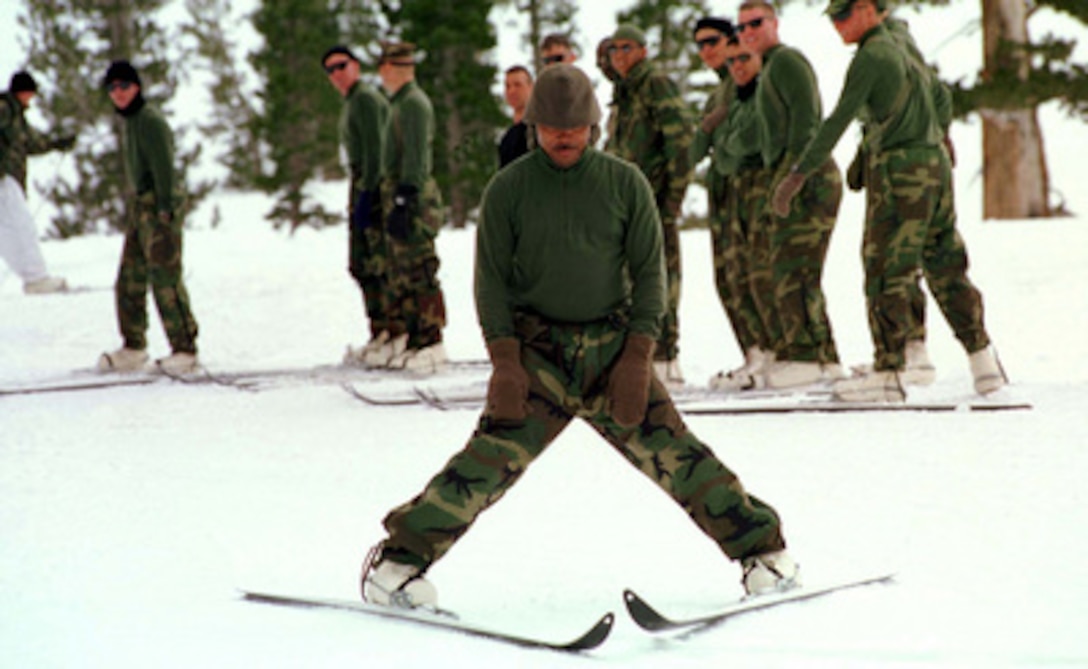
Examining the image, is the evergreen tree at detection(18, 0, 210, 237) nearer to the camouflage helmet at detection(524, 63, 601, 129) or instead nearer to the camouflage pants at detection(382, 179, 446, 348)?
the camouflage pants at detection(382, 179, 446, 348)

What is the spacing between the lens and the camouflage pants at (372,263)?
1058cm

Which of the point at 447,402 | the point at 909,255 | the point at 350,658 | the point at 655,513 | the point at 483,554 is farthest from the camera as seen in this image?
the point at 447,402

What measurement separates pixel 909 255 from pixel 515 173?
4.00 m

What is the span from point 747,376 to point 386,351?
3.27 meters

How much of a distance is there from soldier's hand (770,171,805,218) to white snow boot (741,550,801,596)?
399 cm

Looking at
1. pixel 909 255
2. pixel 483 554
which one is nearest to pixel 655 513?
pixel 483 554

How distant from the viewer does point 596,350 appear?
3947mm

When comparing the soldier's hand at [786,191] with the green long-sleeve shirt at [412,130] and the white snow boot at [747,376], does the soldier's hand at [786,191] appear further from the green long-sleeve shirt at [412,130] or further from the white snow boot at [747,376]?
the green long-sleeve shirt at [412,130]

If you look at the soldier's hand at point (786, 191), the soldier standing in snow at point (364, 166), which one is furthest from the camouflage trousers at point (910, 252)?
the soldier standing in snow at point (364, 166)

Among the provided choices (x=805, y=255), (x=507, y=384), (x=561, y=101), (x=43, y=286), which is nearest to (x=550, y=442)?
(x=507, y=384)

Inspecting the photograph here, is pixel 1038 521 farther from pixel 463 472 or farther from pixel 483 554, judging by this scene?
pixel 463 472

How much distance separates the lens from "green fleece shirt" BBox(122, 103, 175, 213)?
9.99 metres

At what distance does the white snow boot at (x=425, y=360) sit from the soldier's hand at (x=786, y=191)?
11.2 ft

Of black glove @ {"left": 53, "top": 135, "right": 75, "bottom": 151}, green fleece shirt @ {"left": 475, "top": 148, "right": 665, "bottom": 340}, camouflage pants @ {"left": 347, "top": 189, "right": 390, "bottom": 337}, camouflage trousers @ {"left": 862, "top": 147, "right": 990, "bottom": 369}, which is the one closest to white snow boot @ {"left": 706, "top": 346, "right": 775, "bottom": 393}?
camouflage trousers @ {"left": 862, "top": 147, "right": 990, "bottom": 369}
